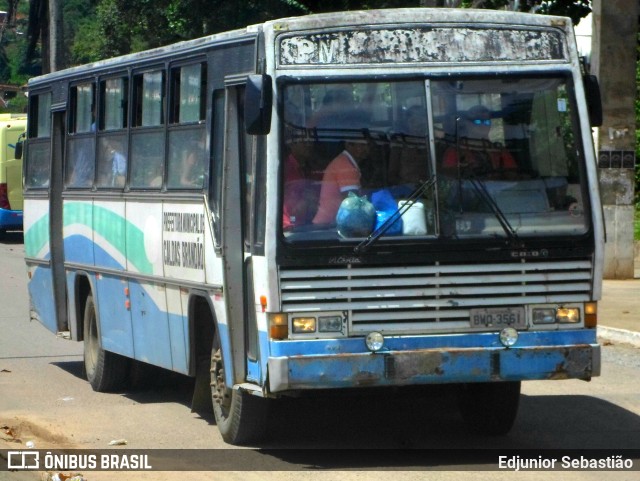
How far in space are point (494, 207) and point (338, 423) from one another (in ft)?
7.74

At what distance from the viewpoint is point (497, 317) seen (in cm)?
749

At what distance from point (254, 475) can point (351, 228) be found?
1554mm

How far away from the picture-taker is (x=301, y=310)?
7.27 meters

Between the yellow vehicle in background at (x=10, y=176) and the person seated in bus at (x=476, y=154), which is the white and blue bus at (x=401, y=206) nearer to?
the person seated in bus at (x=476, y=154)

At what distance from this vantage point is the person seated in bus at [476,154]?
7.52 metres

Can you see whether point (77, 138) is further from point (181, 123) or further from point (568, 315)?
point (568, 315)

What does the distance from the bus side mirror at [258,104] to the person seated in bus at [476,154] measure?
3.54 ft

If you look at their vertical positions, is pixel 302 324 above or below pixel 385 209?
below

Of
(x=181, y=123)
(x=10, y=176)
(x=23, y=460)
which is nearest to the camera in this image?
(x=23, y=460)

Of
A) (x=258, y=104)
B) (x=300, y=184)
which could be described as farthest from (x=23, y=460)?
(x=258, y=104)

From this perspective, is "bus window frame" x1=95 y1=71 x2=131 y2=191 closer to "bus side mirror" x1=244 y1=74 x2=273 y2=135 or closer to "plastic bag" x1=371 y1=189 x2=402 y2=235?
"bus side mirror" x1=244 y1=74 x2=273 y2=135

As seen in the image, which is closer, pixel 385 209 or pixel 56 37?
pixel 385 209

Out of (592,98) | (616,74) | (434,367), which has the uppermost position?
(616,74)

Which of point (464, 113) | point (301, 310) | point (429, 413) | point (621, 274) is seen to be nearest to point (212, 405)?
point (429, 413)
